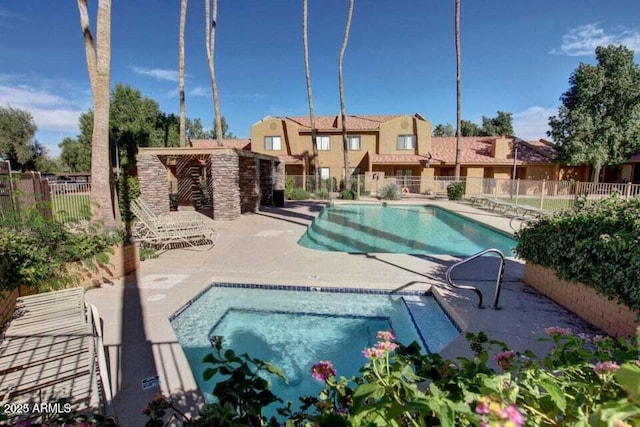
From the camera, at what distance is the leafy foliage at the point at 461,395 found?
35.3 inches

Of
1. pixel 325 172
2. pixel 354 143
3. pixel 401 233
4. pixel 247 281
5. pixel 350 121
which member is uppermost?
pixel 350 121

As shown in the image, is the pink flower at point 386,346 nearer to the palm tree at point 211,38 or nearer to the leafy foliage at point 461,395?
the leafy foliage at point 461,395

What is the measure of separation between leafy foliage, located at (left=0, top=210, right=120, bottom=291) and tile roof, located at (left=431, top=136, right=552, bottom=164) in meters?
25.3

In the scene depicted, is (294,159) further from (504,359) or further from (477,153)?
(504,359)

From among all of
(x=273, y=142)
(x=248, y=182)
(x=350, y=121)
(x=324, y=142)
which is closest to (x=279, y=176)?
(x=248, y=182)

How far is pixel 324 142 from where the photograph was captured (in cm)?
2845

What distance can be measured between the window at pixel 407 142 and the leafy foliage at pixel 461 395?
89.7 feet

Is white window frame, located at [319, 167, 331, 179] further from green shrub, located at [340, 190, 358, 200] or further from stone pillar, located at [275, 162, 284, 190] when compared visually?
stone pillar, located at [275, 162, 284, 190]

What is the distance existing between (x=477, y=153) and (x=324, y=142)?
43.7 ft

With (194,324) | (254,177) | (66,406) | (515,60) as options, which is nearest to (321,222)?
(254,177)

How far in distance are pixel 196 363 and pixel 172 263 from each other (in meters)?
3.70

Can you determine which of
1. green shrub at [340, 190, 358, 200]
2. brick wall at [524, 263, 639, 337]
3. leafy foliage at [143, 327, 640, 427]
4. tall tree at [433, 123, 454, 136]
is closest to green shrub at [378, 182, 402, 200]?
green shrub at [340, 190, 358, 200]

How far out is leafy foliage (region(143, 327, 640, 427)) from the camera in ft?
2.94

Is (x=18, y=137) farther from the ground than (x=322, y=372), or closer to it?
farther from the ground
